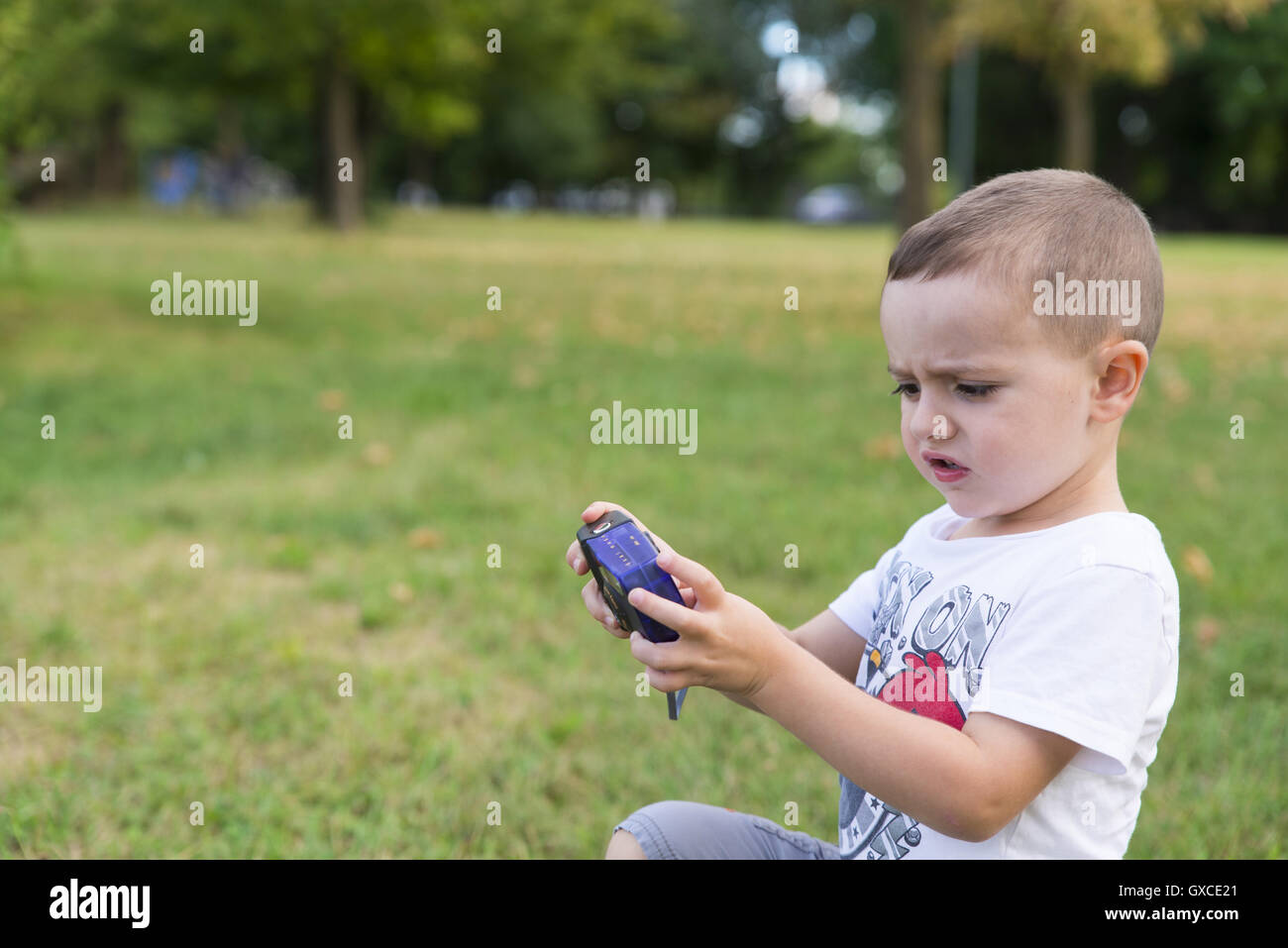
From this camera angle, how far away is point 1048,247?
4.20 ft

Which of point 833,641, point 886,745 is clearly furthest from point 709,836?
point 886,745

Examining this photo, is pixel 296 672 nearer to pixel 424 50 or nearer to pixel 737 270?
pixel 737 270

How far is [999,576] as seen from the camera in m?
1.34

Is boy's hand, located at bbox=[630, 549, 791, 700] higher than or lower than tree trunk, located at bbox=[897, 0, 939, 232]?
lower

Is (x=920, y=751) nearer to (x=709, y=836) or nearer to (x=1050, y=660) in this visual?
(x=1050, y=660)

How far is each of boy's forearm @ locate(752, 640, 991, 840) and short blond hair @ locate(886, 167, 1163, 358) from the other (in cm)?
44

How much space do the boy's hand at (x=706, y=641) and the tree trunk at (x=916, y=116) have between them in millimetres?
12122

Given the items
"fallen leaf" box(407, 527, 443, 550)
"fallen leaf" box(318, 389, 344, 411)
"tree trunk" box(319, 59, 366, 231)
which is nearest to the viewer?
"fallen leaf" box(407, 527, 443, 550)

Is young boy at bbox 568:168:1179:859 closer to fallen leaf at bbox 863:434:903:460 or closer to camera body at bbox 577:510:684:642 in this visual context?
camera body at bbox 577:510:684:642

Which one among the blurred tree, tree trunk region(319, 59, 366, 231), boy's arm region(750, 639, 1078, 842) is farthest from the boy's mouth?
tree trunk region(319, 59, 366, 231)

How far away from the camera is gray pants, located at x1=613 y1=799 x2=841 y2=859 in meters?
1.58

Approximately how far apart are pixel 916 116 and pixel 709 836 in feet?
41.6

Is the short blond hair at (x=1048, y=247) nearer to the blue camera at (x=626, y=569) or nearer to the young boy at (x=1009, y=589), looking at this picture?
the young boy at (x=1009, y=589)

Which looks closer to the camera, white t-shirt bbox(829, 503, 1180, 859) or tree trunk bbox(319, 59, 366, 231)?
white t-shirt bbox(829, 503, 1180, 859)
